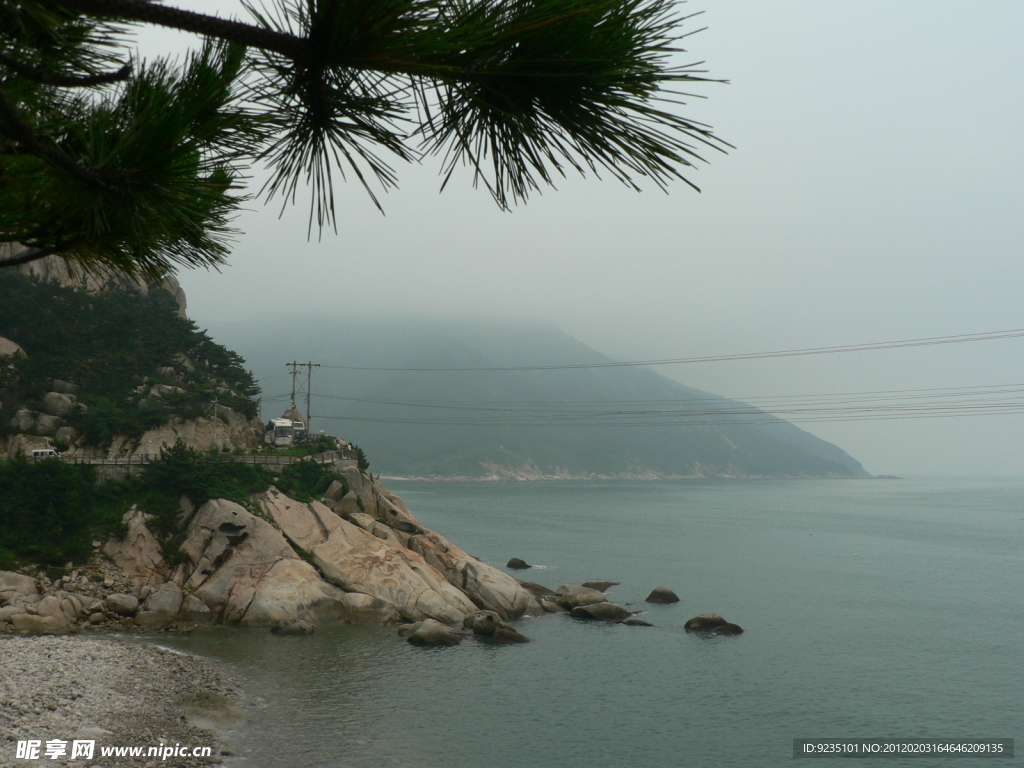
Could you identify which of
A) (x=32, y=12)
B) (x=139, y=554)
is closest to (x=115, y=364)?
(x=139, y=554)

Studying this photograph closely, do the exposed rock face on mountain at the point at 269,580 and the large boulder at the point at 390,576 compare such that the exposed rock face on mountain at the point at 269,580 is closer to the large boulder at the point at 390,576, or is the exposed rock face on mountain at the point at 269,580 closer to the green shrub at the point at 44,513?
the large boulder at the point at 390,576

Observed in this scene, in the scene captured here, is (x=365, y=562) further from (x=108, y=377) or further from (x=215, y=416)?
(x=108, y=377)

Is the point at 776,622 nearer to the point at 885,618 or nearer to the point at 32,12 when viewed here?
the point at 885,618

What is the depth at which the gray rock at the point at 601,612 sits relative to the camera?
40.8 m

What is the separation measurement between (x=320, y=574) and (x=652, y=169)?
37.6m

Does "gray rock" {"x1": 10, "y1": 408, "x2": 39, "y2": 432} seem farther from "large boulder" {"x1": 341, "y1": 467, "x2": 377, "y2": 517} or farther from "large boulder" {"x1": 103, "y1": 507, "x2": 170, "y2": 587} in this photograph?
"large boulder" {"x1": 341, "y1": 467, "x2": 377, "y2": 517}

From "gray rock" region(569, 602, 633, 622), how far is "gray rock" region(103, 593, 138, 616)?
23386mm

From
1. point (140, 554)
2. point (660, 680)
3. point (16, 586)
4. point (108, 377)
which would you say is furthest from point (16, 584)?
point (660, 680)

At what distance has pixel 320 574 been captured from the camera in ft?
125

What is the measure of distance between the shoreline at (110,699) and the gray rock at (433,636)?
933 cm

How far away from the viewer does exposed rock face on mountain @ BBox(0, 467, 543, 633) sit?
33.2 metres

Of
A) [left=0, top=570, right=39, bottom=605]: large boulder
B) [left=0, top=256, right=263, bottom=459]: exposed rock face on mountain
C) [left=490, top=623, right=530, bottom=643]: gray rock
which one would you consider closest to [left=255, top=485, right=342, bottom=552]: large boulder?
[left=0, top=256, right=263, bottom=459]: exposed rock face on mountain

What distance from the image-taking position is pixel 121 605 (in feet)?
110

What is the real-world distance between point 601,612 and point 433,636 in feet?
38.6
